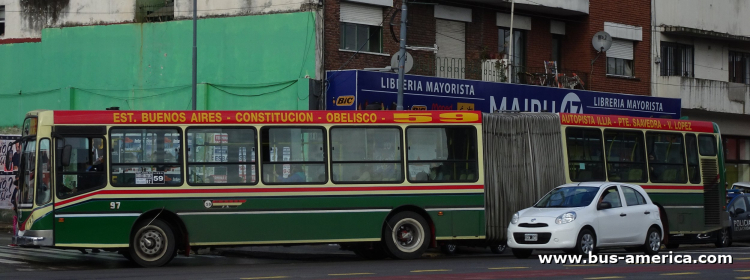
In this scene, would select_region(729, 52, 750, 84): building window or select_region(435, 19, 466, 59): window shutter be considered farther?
select_region(729, 52, 750, 84): building window

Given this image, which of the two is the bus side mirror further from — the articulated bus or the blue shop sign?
the blue shop sign

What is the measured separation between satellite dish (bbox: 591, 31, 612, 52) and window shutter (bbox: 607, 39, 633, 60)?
1119 mm

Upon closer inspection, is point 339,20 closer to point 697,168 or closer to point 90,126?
point 697,168

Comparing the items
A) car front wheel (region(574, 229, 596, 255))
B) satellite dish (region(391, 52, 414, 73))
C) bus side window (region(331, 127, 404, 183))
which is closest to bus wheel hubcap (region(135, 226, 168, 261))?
bus side window (region(331, 127, 404, 183))

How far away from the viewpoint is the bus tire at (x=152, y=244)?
1684 cm

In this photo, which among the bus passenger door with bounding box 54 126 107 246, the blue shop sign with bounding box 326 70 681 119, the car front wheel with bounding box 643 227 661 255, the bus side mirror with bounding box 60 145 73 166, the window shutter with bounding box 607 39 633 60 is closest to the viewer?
the bus side mirror with bounding box 60 145 73 166

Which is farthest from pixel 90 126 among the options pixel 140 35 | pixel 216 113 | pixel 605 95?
pixel 605 95

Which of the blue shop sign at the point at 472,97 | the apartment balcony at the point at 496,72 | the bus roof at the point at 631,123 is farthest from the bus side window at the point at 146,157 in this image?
the apartment balcony at the point at 496,72

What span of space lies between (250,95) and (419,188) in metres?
11.3

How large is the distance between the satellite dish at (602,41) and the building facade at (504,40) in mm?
406

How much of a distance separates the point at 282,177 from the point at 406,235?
8.40ft

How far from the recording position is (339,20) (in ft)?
91.6

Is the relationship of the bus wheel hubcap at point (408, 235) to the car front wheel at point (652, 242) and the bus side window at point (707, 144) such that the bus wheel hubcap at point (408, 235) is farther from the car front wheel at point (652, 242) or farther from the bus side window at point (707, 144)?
the bus side window at point (707, 144)

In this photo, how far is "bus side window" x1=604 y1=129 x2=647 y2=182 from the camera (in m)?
21.0
